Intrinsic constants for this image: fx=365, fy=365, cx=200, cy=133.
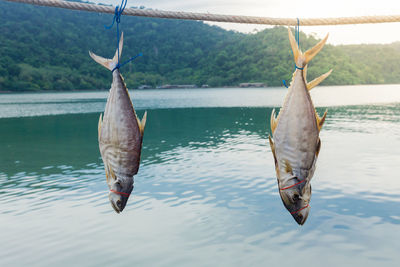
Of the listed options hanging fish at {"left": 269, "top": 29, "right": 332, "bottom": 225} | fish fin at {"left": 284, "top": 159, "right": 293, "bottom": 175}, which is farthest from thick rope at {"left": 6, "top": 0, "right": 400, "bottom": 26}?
fish fin at {"left": 284, "top": 159, "right": 293, "bottom": 175}

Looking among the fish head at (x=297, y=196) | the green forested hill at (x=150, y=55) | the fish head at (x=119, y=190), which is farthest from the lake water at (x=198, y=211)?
the green forested hill at (x=150, y=55)

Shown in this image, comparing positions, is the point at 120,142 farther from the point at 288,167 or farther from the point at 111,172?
the point at 288,167

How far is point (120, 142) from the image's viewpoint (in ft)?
9.50

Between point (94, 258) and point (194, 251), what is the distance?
163 inches

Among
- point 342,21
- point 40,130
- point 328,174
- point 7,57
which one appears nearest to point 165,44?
point 7,57

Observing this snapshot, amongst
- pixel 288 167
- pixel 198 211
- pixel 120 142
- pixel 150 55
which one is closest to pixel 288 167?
pixel 288 167

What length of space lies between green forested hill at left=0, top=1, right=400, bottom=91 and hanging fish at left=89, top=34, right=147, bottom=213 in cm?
11598

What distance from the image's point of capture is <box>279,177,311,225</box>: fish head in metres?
2.73

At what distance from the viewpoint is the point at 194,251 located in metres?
15.7

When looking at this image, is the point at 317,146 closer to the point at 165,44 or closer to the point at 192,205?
the point at 192,205

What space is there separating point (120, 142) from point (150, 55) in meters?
153

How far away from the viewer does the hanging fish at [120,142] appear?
2.89 meters

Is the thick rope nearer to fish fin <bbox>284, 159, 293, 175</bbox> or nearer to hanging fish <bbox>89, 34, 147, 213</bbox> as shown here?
hanging fish <bbox>89, 34, 147, 213</bbox>

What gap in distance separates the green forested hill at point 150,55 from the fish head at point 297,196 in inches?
4595
